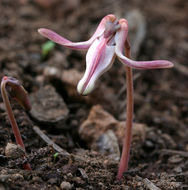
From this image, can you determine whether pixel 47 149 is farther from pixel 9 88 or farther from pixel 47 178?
pixel 9 88

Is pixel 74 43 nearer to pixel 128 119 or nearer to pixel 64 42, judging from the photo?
pixel 64 42

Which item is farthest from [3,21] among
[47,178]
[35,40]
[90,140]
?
[47,178]

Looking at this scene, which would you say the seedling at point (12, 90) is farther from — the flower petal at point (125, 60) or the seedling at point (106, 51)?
the flower petal at point (125, 60)

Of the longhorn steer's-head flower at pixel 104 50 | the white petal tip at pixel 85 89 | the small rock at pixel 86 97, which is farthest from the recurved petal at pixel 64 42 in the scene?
the small rock at pixel 86 97

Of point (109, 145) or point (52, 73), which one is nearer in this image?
point (109, 145)

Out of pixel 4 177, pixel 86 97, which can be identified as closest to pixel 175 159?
pixel 86 97

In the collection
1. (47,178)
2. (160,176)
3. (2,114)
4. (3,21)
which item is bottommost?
(160,176)
